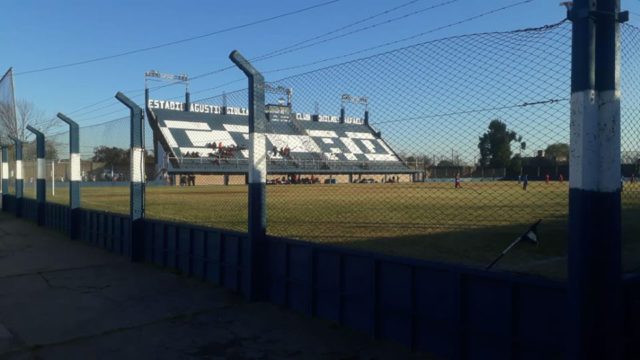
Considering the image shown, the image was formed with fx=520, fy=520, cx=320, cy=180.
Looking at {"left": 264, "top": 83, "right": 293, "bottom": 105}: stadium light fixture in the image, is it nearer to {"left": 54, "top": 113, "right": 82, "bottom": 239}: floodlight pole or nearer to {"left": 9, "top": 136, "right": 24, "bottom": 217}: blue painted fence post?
{"left": 54, "top": 113, "right": 82, "bottom": 239}: floodlight pole

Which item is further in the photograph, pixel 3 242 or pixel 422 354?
pixel 3 242

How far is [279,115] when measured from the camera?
775 centimetres

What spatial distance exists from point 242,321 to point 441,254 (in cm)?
548

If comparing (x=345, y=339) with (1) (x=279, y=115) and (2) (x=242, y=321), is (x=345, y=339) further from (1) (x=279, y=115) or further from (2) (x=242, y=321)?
(1) (x=279, y=115)

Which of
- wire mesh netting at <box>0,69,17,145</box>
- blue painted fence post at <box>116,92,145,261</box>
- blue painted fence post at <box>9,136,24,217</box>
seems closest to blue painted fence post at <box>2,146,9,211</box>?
wire mesh netting at <box>0,69,17,145</box>

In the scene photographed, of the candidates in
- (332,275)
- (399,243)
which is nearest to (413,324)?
(332,275)

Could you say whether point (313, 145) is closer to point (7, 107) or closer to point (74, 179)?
point (74, 179)

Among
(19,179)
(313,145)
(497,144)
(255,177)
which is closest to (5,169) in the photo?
(19,179)

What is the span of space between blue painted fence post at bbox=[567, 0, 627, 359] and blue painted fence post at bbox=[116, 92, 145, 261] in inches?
353

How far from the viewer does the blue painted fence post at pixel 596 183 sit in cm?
343

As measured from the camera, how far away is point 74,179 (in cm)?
1445

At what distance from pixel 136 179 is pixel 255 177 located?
4.47 meters

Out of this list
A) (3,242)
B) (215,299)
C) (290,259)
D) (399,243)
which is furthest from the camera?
(3,242)

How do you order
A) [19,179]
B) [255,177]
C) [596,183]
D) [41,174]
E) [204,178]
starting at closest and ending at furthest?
[596,183] < [255,177] < [41,174] < [19,179] < [204,178]
